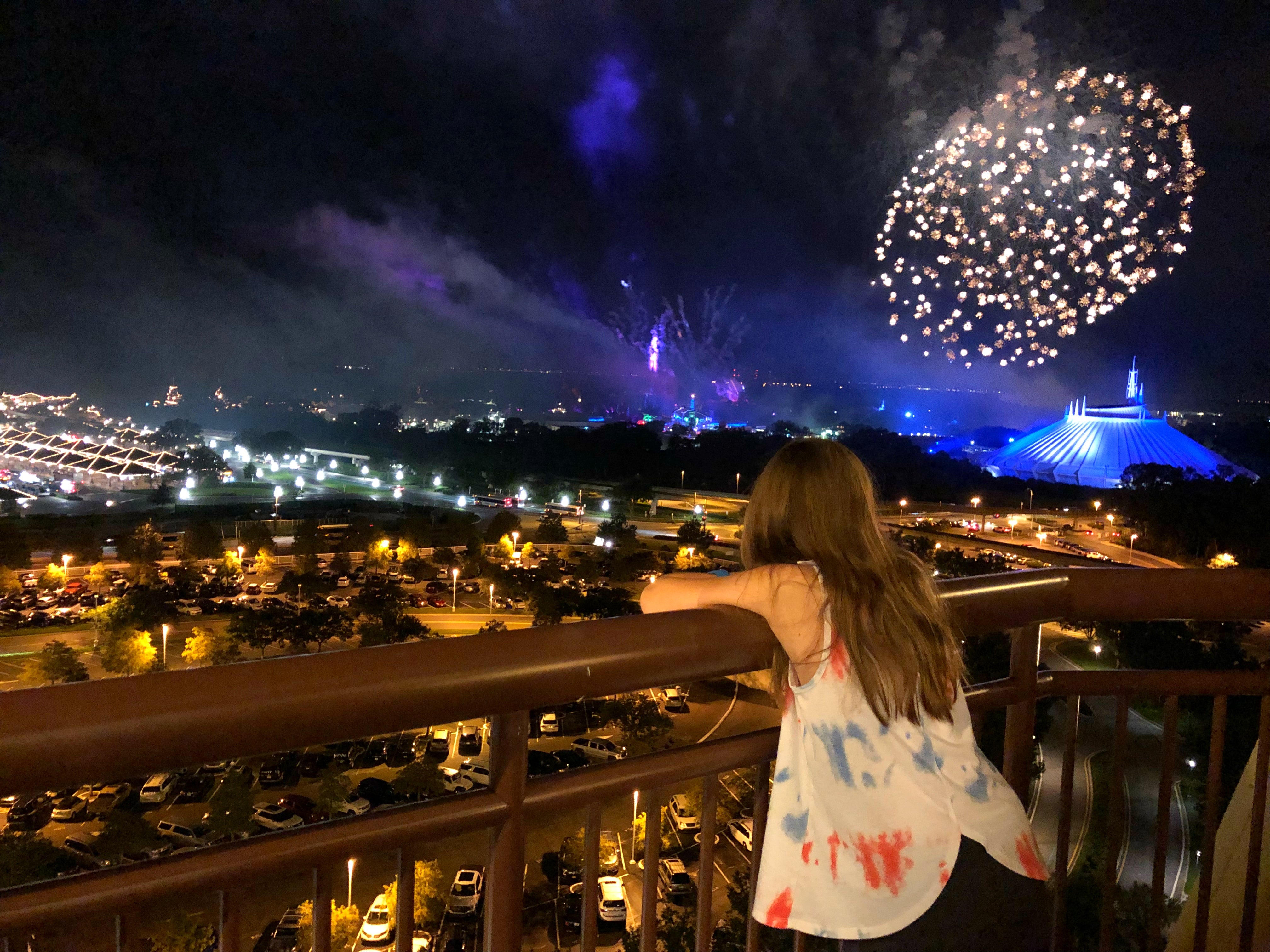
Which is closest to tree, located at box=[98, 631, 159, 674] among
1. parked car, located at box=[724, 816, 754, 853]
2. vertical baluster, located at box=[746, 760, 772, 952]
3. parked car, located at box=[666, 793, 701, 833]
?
parked car, located at box=[666, 793, 701, 833]

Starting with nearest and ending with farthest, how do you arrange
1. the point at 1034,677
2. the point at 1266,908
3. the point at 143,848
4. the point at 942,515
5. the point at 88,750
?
the point at 88,750
the point at 1034,677
the point at 1266,908
the point at 143,848
the point at 942,515

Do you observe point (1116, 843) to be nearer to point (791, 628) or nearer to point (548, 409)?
point (791, 628)

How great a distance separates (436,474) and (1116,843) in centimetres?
4795

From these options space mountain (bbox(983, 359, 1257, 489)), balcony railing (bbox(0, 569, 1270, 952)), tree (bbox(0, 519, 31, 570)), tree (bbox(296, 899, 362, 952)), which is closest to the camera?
balcony railing (bbox(0, 569, 1270, 952))

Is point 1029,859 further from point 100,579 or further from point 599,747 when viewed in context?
point 100,579

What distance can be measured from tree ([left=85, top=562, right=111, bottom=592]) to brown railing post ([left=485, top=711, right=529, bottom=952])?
22.8 meters

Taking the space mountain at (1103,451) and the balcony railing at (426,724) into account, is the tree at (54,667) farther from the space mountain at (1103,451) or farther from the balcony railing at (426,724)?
the space mountain at (1103,451)

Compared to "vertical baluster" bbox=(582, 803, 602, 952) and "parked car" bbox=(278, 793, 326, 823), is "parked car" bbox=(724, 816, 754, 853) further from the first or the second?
"parked car" bbox=(278, 793, 326, 823)

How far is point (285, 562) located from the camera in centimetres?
2491

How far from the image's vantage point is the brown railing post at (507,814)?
3.49 ft

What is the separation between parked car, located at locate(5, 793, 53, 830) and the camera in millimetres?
1075

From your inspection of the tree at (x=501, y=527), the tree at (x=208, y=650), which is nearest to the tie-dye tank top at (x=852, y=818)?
the tree at (x=208, y=650)

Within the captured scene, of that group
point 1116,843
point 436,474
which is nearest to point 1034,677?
point 1116,843

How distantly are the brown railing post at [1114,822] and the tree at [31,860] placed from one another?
685 cm
